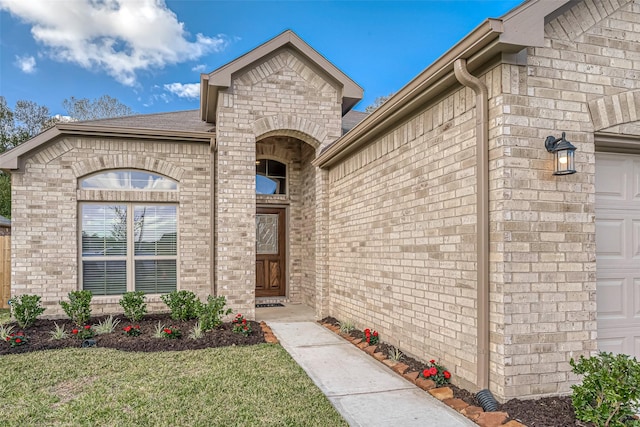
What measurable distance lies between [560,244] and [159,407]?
3.65 m

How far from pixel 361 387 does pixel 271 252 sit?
6.04 m

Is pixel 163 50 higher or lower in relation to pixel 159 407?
higher

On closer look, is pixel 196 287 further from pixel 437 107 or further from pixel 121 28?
pixel 121 28

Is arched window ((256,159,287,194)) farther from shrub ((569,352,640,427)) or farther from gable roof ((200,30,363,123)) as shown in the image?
shrub ((569,352,640,427))

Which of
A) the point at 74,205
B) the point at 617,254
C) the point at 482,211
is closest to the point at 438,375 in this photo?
the point at 482,211

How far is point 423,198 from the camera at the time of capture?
4543mm

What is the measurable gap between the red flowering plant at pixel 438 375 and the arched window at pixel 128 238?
5735mm

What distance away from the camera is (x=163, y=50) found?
28.0m

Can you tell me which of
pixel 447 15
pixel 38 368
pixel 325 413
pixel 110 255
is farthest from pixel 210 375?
pixel 447 15

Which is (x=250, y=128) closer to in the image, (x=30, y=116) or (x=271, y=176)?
(x=271, y=176)

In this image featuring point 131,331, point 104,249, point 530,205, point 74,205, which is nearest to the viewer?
point 530,205

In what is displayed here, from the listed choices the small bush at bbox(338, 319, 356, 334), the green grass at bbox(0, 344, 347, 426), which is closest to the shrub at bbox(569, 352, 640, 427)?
the green grass at bbox(0, 344, 347, 426)

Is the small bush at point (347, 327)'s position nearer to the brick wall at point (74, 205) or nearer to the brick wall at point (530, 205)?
the brick wall at point (530, 205)

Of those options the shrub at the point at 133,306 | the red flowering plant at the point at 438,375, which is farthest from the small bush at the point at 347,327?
the shrub at the point at 133,306
